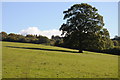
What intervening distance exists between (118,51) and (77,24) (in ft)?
71.0

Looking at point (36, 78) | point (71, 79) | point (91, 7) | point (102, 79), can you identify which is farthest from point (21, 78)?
point (91, 7)

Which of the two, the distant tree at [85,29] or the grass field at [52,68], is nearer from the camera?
the grass field at [52,68]

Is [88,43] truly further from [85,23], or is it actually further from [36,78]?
[36,78]

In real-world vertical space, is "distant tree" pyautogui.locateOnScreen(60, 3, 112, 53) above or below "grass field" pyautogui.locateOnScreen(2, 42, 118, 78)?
above

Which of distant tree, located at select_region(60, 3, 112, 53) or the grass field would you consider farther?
distant tree, located at select_region(60, 3, 112, 53)

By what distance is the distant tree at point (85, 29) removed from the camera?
45.3 meters

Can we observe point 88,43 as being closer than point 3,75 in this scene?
No

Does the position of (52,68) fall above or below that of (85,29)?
below

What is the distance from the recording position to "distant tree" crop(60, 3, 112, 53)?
45281mm

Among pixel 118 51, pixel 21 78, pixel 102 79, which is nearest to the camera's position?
pixel 21 78

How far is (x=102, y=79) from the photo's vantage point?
1344cm

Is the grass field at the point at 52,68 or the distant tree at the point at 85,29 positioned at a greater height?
the distant tree at the point at 85,29

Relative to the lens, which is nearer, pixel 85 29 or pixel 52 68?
pixel 52 68

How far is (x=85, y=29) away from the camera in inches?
1836
